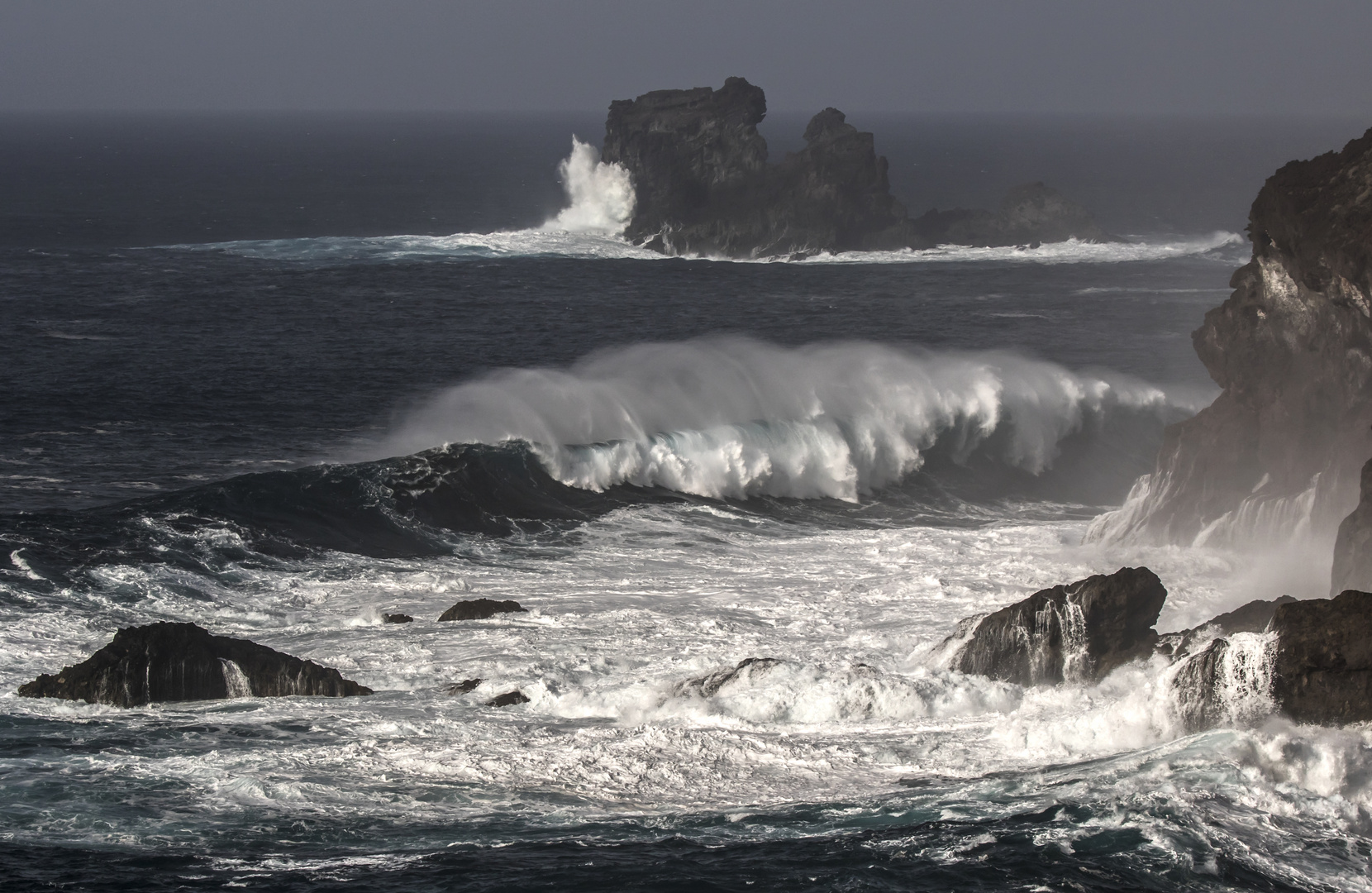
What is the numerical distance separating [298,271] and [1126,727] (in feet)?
224

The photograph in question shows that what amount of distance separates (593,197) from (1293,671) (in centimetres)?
9181

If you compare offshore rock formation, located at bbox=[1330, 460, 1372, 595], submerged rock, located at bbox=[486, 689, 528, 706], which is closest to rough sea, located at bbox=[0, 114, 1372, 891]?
submerged rock, located at bbox=[486, 689, 528, 706]

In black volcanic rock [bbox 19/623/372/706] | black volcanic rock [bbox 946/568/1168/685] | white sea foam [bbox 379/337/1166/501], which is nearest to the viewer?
black volcanic rock [bbox 19/623/372/706]

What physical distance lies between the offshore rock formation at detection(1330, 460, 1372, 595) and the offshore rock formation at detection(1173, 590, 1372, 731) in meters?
4.82

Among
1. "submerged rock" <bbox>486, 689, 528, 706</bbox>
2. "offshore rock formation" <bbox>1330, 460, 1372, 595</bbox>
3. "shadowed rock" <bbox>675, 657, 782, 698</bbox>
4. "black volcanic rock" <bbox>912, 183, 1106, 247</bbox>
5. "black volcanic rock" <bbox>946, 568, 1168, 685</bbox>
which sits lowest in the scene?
"submerged rock" <bbox>486, 689, 528, 706</bbox>

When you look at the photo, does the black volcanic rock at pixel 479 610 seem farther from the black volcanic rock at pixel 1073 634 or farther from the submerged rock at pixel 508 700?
the black volcanic rock at pixel 1073 634

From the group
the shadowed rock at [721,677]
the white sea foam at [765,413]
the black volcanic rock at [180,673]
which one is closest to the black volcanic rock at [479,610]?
the black volcanic rock at [180,673]

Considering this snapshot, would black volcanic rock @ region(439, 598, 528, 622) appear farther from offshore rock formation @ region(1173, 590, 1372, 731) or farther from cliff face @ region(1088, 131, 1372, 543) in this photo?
cliff face @ region(1088, 131, 1372, 543)

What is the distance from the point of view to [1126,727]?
16.4m

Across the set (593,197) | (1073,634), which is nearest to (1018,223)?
(593,197)

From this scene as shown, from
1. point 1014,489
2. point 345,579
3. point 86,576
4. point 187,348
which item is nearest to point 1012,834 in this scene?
point 345,579

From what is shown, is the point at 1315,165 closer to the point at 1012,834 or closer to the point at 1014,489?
the point at 1014,489

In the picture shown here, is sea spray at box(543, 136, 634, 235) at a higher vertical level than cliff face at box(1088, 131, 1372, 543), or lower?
higher

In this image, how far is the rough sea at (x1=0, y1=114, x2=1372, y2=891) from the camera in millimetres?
13719
